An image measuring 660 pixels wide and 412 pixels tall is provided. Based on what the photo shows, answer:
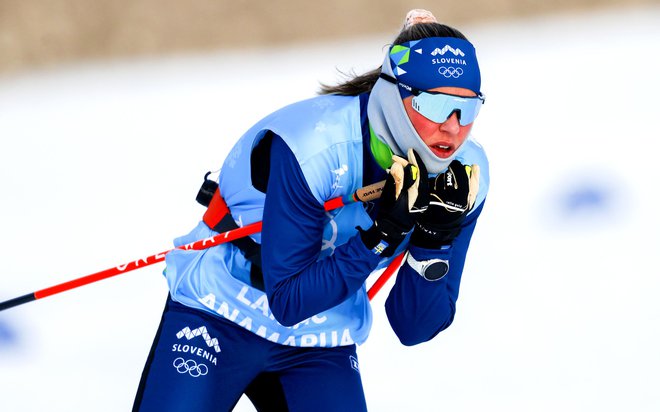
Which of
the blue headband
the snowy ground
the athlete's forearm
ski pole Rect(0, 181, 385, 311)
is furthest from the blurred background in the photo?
the blue headband

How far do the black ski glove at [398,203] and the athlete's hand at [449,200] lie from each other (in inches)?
1.3

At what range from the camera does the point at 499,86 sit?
4.44 m

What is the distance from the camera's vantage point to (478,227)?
12.6 feet

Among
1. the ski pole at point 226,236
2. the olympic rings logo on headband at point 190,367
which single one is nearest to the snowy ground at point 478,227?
the ski pole at point 226,236

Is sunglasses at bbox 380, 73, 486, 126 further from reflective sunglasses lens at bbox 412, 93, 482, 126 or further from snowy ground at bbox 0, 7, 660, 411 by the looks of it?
snowy ground at bbox 0, 7, 660, 411

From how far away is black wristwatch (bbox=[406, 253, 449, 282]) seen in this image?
7.70ft

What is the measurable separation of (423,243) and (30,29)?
3.40m

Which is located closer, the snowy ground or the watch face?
the watch face

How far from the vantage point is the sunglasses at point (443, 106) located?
2.21 meters

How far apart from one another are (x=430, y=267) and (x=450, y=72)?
41 centimetres

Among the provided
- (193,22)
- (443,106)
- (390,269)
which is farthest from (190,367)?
(193,22)

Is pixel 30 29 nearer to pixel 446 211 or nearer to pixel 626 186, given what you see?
pixel 626 186

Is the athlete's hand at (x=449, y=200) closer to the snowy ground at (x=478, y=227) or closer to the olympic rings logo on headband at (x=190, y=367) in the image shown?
the olympic rings logo on headband at (x=190, y=367)

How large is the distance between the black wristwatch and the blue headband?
1.16 ft
